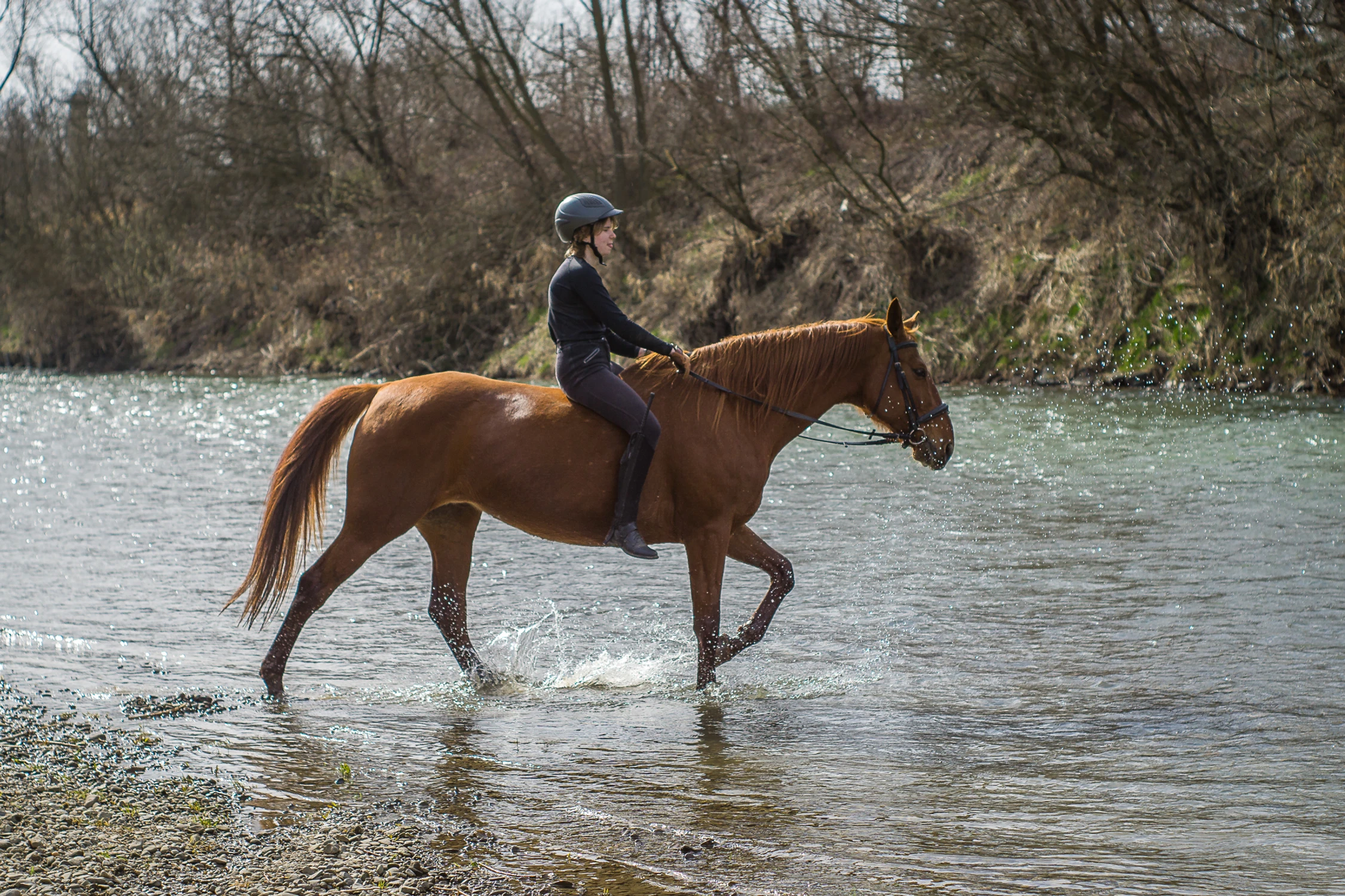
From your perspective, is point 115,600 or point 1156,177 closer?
point 115,600

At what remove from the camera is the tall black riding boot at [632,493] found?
6.30m

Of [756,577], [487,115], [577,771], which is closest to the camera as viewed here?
[577,771]

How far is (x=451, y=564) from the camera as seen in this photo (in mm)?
6715

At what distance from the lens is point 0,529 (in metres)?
11.2

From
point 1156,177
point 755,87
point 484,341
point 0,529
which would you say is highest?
point 755,87

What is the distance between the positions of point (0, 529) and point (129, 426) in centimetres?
1042

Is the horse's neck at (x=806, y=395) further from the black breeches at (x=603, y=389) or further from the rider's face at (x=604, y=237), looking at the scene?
the rider's face at (x=604, y=237)

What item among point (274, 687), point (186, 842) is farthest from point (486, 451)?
point (186, 842)

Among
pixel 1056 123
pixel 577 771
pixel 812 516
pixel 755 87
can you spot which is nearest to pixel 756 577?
pixel 812 516

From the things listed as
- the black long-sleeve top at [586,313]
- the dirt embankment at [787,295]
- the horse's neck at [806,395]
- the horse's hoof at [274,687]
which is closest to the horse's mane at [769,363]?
the horse's neck at [806,395]

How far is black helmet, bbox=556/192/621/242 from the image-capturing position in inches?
242

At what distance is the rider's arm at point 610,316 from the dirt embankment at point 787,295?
561 inches

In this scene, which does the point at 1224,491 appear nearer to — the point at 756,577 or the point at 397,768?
the point at 756,577

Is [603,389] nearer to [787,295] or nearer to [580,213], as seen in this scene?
[580,213]
